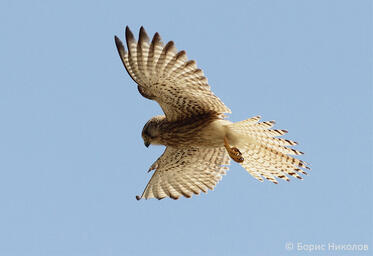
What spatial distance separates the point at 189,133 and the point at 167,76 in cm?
132

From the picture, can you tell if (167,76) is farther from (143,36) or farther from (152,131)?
(152,131)

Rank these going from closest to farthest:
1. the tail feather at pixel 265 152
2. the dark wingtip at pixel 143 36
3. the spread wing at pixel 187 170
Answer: the dark wingtip at pixel 143 36, the tail feather at pixel 265 152, the spread wing at pixel 187 170

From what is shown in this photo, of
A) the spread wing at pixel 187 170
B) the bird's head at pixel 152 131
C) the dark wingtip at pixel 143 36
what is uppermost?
the dark wingtip at pixel 143 36

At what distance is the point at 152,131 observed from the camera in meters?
10.2

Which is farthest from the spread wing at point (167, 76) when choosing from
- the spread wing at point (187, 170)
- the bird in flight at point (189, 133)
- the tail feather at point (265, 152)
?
the spread wing at point (187, 170)

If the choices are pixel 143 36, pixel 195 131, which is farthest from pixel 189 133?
pixel 143 36

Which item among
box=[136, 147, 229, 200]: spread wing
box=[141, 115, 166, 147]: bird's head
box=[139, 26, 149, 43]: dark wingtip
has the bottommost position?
box=[136, 147, 229, 200]: spread wing

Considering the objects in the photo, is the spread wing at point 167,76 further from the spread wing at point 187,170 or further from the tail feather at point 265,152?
the spread wing at point 187,170

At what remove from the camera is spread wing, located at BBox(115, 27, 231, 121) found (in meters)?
8.39

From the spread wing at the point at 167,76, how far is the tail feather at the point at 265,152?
45 centimetres

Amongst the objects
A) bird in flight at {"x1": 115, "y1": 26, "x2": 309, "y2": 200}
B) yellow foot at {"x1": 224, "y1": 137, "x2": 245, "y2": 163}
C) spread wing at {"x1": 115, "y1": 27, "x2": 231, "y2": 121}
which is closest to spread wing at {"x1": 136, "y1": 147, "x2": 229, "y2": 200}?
bird in flight at {"x1": 115, "y1": 26, "x2": 309, "y2": 200}

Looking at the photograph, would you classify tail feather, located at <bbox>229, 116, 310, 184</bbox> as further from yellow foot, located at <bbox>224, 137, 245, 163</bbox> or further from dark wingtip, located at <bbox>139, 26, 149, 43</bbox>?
dark wingtip, located at <bbox>139, 26, 149, 43</bbox>

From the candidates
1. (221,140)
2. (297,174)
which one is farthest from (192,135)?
(297,174)

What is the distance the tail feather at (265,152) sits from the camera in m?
9.45
